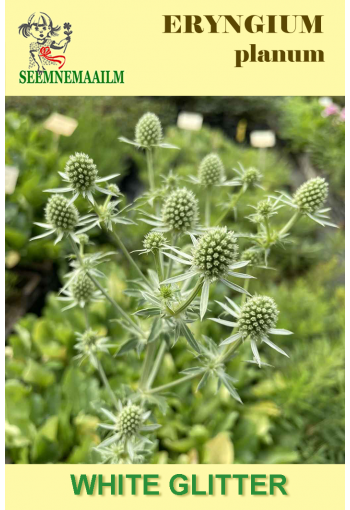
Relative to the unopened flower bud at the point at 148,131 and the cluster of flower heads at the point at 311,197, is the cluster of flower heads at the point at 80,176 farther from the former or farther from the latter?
the cluster of flower heads at the point at 311,197

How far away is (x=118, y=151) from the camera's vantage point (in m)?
4.07

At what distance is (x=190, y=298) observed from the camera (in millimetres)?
902

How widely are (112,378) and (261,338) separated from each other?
163 centimetres

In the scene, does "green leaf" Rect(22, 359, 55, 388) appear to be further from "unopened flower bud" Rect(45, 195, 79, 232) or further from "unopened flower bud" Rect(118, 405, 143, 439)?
"unopened flower bud" Rect(45, 195, 79, 232)

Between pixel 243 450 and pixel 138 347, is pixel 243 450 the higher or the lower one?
the lower one

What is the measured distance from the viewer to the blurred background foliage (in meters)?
2.21

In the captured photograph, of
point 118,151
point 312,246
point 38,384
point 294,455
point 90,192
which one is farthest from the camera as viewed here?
point 118,151

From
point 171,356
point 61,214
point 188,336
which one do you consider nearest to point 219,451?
point 171,356

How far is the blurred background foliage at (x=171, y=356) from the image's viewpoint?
2207mm

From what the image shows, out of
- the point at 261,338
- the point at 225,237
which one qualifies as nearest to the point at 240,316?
the point at 261,338

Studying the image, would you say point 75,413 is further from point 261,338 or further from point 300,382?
point 261,338

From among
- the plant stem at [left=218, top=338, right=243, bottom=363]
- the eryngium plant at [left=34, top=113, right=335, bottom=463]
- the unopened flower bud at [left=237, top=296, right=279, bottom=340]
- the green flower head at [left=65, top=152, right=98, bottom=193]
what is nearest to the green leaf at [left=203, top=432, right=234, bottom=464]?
the eryngium plant at [left=34, top=113, right=335, bottom=463]

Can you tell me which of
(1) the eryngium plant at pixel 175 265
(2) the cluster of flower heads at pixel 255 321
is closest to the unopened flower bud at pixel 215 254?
(1) the eryngium plant at pixel 175 265

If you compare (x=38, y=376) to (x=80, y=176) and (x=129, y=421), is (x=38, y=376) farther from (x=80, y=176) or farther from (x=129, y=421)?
(x=80, y=176)
